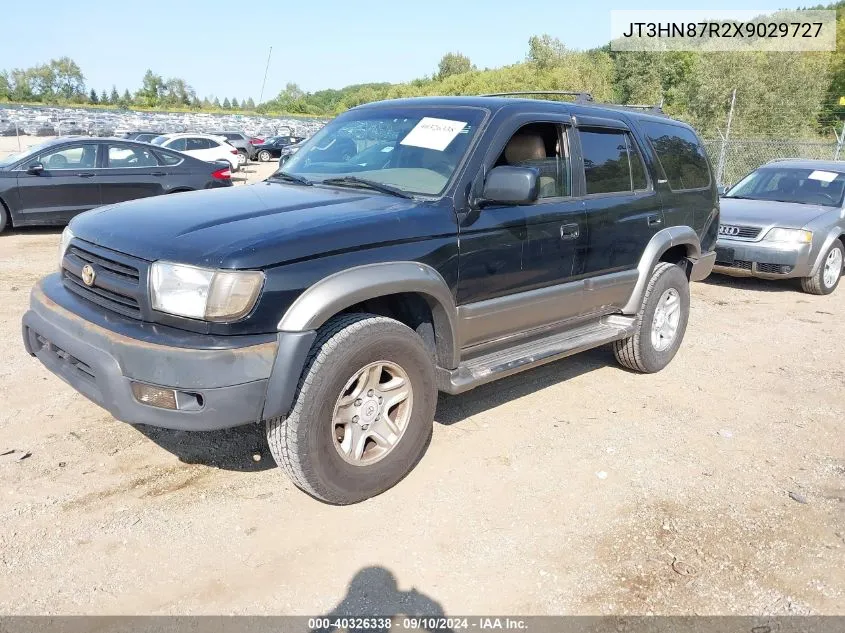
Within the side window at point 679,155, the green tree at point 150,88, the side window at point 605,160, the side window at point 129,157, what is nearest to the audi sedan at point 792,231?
the side window at point 679,155

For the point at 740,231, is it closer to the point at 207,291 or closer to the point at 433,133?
the point at 433,133

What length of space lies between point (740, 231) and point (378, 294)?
7048mm

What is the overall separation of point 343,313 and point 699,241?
3604 mm

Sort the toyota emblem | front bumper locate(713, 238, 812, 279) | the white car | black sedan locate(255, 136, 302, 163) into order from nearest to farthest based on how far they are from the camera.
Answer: the toyota emblem, front bumper locate(713, 238, 812, 279), the white car, black sedan locate(255, 136, 302, 163)

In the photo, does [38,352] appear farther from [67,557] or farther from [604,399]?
[604,399]

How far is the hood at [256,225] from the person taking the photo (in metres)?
2.87

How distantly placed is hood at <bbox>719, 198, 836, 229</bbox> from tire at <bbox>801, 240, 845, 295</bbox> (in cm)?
50

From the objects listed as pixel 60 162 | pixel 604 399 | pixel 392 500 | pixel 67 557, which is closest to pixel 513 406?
pixel 604 399

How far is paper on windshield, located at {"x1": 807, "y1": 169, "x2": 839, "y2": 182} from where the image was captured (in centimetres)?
935

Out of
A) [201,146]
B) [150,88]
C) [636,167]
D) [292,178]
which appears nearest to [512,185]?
[292,178]

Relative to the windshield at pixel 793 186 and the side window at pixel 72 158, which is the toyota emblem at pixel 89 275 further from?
the windshield at pixel 793 186

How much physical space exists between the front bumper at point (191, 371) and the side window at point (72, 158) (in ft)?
29.3

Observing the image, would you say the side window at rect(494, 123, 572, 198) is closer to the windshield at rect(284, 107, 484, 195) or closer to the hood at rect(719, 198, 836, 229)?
→ the windshield at rect(284, 107, 484, 195)

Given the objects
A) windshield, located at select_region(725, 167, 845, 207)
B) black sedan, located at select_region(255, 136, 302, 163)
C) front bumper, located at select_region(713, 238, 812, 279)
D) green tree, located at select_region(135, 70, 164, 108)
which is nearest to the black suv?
front bumper, located at select_region(713, 238, 812, 279)
